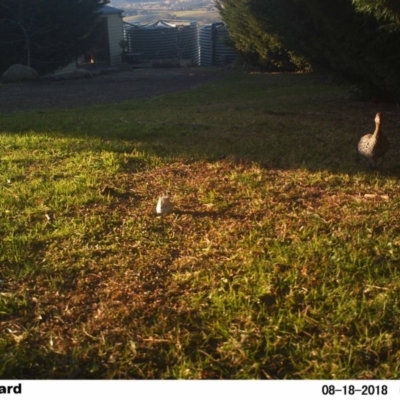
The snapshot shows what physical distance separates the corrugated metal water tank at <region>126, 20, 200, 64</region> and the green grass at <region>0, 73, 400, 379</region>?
25.7m

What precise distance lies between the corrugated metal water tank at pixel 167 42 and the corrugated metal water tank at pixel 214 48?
5.70ft

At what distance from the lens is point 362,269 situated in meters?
3.32

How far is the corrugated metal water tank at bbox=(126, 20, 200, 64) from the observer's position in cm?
3133

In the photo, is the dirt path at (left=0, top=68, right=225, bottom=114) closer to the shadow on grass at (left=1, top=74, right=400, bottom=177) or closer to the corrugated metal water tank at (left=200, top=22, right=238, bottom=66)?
the shadow on grass at (left=1, top=74, right=400, bottom=177)

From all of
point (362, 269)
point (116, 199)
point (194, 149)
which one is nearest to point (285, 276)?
point (362, 269)

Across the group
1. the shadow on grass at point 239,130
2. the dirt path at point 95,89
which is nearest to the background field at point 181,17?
the dirt path at point 95,89

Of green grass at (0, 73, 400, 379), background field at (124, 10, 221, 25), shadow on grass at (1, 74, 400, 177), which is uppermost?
background field at (124, 10, 221, 25)

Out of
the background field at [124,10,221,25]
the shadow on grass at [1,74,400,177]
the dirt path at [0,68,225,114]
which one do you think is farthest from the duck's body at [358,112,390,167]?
the background field at [124,10,221,25]

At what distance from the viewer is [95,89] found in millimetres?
17469

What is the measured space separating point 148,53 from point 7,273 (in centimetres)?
2922

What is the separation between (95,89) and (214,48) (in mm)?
12400

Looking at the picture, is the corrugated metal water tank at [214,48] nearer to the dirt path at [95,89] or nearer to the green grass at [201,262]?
the dirt path at [95,89]

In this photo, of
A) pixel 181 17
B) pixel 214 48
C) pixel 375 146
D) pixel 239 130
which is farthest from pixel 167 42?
pixel 375 146
